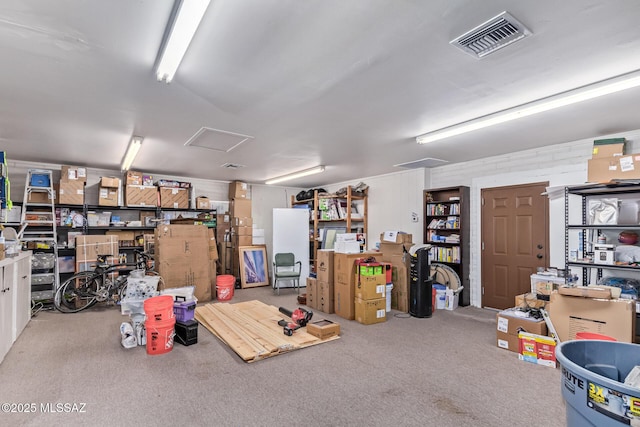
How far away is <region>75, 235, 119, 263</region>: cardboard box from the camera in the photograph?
5660mm

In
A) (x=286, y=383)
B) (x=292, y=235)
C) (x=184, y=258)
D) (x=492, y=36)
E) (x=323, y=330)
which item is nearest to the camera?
(x=492, y=36)

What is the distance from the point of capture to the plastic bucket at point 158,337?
341 centimetres

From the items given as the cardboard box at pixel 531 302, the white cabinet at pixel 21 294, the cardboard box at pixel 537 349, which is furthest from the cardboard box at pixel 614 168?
the white cabinet at pixel 21 294

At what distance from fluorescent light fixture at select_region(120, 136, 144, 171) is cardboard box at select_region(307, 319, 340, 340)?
3.47 m

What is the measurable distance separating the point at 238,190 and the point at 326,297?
397 centimetres

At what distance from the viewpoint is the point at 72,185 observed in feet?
19.2

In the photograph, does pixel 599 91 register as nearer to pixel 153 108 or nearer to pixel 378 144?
pixel 378 144

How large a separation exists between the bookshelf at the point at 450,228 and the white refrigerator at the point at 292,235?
2.81 meters

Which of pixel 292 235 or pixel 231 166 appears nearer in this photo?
pixel 231 166

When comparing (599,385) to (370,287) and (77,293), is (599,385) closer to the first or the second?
(370,287)

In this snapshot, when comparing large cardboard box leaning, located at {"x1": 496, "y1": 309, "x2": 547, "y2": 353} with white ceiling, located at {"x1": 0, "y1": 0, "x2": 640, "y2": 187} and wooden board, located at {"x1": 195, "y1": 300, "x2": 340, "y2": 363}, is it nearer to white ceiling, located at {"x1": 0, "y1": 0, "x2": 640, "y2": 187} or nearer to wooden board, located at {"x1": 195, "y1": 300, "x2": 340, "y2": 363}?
wooden board, located at {"x1": 195, "y1": 300, "x2": 340, "y2": 363}

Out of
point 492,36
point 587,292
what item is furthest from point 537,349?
point 492,36

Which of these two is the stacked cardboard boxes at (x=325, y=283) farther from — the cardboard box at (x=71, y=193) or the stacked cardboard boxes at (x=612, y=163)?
the cardboard box at (x=71, y=193)

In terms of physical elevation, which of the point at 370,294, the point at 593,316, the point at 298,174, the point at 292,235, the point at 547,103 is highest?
the point at 547,103
